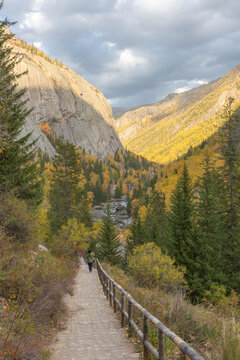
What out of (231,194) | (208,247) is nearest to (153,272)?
→ (208,247)

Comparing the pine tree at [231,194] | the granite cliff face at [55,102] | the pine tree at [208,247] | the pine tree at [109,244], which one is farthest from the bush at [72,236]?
the granite cliff face at [55,102]

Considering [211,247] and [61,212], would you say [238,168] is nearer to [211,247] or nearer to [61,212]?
[211,247]

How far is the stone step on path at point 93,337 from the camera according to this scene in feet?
20.8

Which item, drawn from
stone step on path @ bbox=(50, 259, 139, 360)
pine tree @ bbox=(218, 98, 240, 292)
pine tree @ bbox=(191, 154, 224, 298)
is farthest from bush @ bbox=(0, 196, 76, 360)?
pine tree @ bbox=(218, 98, 240, 292)

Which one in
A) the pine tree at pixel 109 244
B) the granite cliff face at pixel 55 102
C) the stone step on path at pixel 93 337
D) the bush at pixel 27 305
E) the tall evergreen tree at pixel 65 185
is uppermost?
the granite cliff face at pixel 55 102

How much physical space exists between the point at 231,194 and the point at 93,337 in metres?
25.1

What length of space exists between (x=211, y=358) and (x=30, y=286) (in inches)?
202

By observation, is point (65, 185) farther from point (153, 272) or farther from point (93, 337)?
point (93, 337)

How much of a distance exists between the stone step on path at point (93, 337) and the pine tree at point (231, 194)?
65.4 feet

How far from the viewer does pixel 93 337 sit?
306 inches

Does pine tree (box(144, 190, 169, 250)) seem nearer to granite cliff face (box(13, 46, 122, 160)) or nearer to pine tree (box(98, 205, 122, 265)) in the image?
pine tree (box(98, 205, 122, 265))

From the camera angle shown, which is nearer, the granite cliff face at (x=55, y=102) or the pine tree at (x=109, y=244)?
the pine tree at (x=109, y=244)

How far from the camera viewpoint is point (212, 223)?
28.6m

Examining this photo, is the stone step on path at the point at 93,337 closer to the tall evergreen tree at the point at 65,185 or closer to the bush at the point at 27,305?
the bush at the point at 27,305
